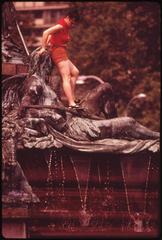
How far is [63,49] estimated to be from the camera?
1468cm

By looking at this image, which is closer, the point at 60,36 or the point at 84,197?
the point at 84,197

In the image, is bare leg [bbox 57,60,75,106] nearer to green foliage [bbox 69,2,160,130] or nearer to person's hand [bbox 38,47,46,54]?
person's hand [bbox 38,47,46,54]

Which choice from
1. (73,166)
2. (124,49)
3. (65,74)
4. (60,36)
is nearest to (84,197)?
(73,166)

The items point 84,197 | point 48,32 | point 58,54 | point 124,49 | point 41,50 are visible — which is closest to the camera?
point 84,197

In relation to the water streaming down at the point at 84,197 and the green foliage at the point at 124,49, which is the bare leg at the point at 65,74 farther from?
the green foliage at the point at 124,49

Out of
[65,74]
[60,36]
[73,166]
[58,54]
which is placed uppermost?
[60,36]

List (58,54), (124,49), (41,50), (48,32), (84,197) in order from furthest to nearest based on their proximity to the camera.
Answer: (124,49) < (58,54) < (41,50) < (48,32) < (84,197)

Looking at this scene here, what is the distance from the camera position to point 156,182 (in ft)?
A: 46.8

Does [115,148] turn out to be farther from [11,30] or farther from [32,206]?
[11,30]

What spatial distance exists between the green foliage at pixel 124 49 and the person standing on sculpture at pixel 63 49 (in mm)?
19251

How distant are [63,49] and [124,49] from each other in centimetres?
2076

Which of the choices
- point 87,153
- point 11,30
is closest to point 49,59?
point 11,30

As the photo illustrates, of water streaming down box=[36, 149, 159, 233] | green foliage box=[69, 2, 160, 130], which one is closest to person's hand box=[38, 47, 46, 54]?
water streaming down box=[36, 149, 159, 233]

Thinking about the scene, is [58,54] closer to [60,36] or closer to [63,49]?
[63,49]
